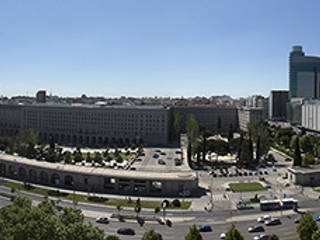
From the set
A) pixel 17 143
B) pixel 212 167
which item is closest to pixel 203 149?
pixel 212 167

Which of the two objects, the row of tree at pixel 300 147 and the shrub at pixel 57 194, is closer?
the shrub at pixel 57 194

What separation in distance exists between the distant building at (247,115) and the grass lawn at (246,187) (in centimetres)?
7119

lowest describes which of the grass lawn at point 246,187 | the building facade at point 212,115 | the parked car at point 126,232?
the parked car at point 126,232

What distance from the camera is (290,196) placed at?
4872 cm

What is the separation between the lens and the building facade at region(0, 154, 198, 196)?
162 ft

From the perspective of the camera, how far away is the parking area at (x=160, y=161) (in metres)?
68.1

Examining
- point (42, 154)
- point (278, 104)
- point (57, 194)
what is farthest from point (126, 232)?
point (278, 104)

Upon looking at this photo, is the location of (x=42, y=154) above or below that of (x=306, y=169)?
below

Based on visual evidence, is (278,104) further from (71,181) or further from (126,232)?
(126,232)

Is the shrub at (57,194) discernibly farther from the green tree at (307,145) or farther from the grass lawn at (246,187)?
the green tree at (307,145)

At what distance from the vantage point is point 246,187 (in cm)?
5384

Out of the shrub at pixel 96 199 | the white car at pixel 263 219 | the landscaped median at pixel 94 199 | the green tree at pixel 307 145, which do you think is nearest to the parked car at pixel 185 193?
the landscaped median at pixel 94 199

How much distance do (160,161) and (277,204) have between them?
117 feet

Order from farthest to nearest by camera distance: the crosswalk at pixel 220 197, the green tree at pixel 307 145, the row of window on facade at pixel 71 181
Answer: the green tree at pixel 307 145 < the row of window on facade at pixel 71 181 < the crosswalk at pixel 220 197
